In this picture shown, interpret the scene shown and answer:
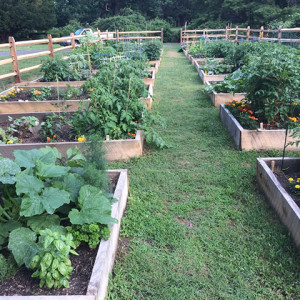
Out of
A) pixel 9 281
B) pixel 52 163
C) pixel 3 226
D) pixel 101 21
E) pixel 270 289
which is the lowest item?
pixel 270 289

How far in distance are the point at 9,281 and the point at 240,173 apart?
279 cm

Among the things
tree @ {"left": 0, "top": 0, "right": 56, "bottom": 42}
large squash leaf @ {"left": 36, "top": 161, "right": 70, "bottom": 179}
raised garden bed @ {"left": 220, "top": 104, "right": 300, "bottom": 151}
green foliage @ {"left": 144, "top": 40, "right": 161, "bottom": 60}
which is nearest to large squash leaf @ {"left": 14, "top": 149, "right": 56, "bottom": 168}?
large squash leaf @ {"left": 36, "top": 161, "right": 70, "bottom": 179}

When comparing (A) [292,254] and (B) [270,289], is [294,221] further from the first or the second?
(B) [270,289]

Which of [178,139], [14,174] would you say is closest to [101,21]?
[178,139]

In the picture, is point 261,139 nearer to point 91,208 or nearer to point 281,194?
point 281,194

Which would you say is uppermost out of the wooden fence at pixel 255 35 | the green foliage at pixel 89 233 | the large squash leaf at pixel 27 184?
the wooden fence at pixel 255 35

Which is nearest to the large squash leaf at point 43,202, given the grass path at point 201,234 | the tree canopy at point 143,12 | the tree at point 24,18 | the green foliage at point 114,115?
the grass path at point 201,234

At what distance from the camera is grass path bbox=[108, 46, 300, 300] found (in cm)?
213

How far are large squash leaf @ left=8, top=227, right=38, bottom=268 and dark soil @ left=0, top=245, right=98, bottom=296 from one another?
118 millimetres

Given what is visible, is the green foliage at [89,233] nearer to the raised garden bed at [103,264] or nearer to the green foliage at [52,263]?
the raised garden bed at [103,264]

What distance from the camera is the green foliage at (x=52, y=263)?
72.0 inches

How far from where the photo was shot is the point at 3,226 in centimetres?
220

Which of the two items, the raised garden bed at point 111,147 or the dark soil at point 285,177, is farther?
the raised garden bed at point 111,147

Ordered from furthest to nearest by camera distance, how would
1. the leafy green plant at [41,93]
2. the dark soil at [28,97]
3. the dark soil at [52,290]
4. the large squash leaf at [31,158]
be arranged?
the dark soil at [28,97] → the leafy green plant at [41,93] → the large squash leaf at [31,158] → the dark soil at [52,290]
